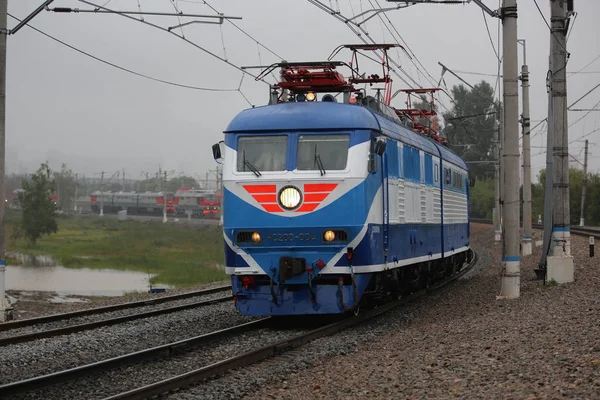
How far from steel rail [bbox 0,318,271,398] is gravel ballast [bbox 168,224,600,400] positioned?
1.29 meters

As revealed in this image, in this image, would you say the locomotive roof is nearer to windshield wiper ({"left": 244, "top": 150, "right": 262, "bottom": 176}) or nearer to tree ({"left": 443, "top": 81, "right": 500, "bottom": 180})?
windshield wiper ({"left": 244, "top": 150, "right": 262, "bottom": 176})

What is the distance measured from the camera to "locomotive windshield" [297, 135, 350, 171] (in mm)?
13367

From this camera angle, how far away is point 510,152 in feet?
56.0

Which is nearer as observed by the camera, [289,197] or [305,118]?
[289,197]

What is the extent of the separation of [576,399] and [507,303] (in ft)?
29.6

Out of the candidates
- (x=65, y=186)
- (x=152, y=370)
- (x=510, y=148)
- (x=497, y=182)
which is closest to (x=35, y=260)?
(x=497, y=182)

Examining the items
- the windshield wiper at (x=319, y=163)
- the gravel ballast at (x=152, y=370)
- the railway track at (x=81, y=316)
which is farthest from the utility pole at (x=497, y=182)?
the gravel ballast at (x=152, y=370)

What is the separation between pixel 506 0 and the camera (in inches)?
666

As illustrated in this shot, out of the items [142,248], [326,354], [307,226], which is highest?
[307,226]

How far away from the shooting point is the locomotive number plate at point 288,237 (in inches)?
516

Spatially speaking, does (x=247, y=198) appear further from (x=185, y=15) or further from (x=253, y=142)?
(x=185, y=15)

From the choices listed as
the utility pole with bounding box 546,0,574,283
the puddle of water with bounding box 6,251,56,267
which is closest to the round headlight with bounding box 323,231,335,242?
the utility pole with bounding box 546,0,574,283

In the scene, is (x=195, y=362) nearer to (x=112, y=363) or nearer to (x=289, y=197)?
(x=112, y=363)

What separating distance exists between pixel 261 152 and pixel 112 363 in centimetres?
463
